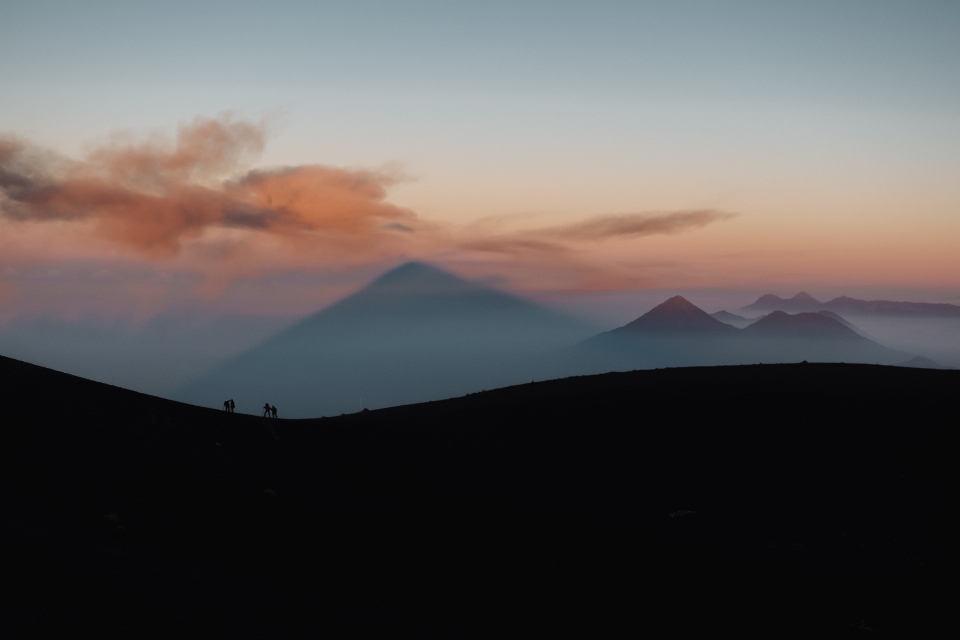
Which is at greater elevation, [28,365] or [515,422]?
[28,365]

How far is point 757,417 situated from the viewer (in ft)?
116

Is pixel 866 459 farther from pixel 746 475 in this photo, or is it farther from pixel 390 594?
pixel 390 594

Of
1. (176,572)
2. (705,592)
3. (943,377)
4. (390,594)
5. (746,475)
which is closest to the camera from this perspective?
(176,572)

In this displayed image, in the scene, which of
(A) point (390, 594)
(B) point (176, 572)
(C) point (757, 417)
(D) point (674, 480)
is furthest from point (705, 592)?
(C) point (757, 417)

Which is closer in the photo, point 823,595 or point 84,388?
point 823,595

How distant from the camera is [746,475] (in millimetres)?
29500

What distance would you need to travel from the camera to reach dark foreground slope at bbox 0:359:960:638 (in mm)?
13898

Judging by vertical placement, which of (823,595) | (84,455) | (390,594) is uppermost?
(84,455)

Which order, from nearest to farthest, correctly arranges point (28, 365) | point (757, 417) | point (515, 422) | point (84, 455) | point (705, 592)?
point (705, 592)
point (84, 455)
point (28, 365)
point (757, 417)
point (515, 422)

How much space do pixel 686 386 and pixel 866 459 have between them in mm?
13643

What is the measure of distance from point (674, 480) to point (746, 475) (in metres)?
2.90

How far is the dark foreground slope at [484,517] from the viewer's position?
547 inches

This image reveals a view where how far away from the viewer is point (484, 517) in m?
24.1

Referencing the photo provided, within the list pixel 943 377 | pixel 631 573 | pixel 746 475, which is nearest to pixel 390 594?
pixel 631 573
